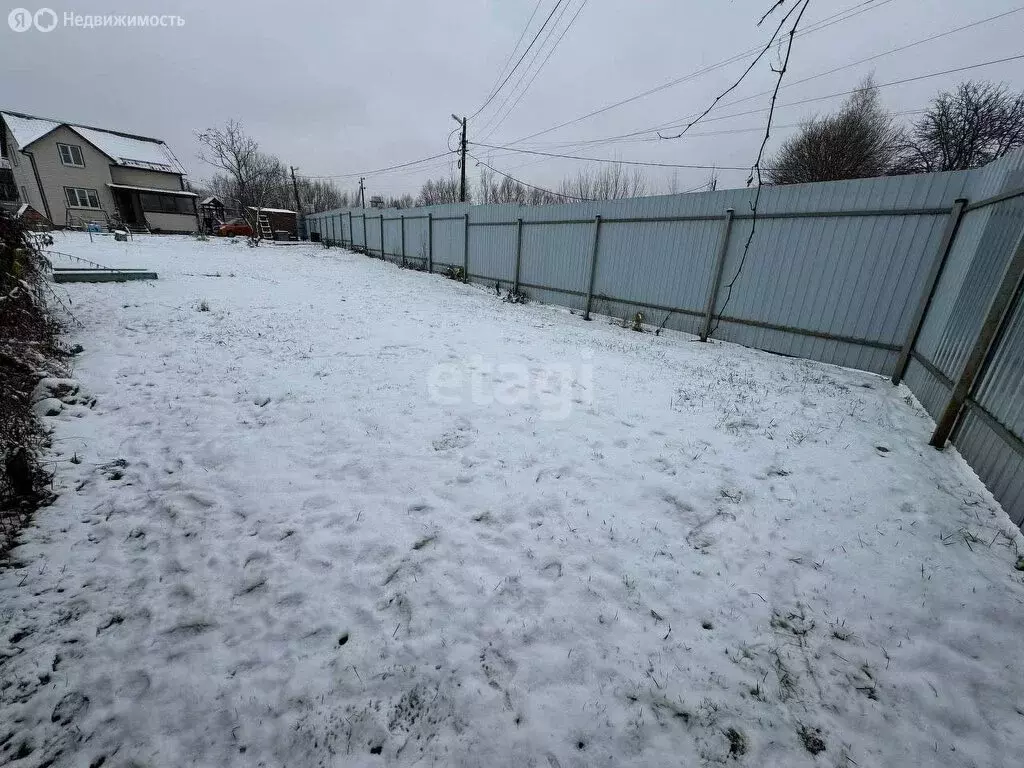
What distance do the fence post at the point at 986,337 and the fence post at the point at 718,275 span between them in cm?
396

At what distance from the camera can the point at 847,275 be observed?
5.89m

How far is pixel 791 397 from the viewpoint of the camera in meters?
4.84

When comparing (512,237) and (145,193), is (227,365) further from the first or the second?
(145,193)

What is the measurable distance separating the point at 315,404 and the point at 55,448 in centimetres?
181

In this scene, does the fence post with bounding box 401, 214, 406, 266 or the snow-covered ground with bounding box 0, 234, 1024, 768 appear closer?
the snow-covered ground with bounding box 0, 234, 1024, 768

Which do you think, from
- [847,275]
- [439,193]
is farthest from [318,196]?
[847,275]

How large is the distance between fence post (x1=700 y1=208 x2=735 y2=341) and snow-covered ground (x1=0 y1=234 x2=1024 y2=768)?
3390 millimetres

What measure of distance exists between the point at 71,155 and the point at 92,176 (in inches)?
57.7

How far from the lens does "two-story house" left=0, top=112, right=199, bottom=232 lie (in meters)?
27.7

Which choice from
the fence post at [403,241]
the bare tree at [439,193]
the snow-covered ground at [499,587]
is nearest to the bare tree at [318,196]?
the bare tree at [439,193]

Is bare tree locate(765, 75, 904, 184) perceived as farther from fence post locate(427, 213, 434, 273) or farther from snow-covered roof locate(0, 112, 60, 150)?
snow-covered roof locate(0, 112, 60, 150)

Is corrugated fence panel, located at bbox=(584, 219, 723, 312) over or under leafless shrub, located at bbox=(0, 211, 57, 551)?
over

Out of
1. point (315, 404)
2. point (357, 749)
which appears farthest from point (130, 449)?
point (357, 749)

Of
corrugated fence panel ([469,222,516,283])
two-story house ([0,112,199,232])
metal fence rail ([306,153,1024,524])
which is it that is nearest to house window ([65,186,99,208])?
two-story house ([0,112,199,232])
